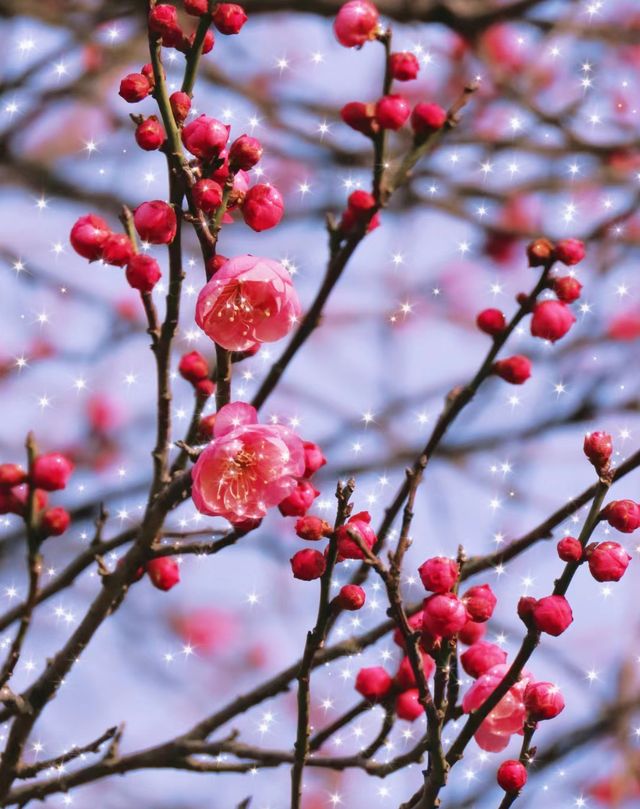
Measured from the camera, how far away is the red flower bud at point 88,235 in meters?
1.36

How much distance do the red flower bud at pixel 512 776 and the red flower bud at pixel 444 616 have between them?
169mm

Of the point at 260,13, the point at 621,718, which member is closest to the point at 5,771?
the point at 621,718

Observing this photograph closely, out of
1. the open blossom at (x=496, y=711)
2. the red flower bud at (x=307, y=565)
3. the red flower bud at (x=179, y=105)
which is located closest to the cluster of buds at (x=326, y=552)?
the red flower bud at (x=307, y=565)

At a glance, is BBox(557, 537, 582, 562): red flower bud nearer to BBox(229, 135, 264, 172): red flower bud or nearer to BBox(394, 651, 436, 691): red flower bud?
BBox(394, 651, 436, 691): red flower bud

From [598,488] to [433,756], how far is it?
0.39 metres

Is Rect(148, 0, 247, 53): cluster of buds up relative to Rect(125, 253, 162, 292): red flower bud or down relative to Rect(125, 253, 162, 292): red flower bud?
up

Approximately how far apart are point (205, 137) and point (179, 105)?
0.07 metres

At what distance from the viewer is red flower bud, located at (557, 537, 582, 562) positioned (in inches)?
48.2

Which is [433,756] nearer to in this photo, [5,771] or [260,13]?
[5,771]

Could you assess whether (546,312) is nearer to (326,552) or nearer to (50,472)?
(326,552)

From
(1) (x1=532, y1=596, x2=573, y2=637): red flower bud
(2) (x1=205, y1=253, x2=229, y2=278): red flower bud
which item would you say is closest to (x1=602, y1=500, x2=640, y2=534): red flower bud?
(1) (x1=532, y1=596, x2=573, y2=637): red flower bud

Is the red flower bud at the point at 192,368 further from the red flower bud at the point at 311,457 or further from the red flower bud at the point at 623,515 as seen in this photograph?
the red flower bud at the point at 623,515

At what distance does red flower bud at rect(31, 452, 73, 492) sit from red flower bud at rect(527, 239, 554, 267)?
0.68m

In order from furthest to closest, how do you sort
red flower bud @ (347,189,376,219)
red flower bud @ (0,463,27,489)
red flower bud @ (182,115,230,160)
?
red flower bud @ (0,463,27,489), red flower bud @ (182,115,230,160), red flower bud @ (347,189,376,219)
